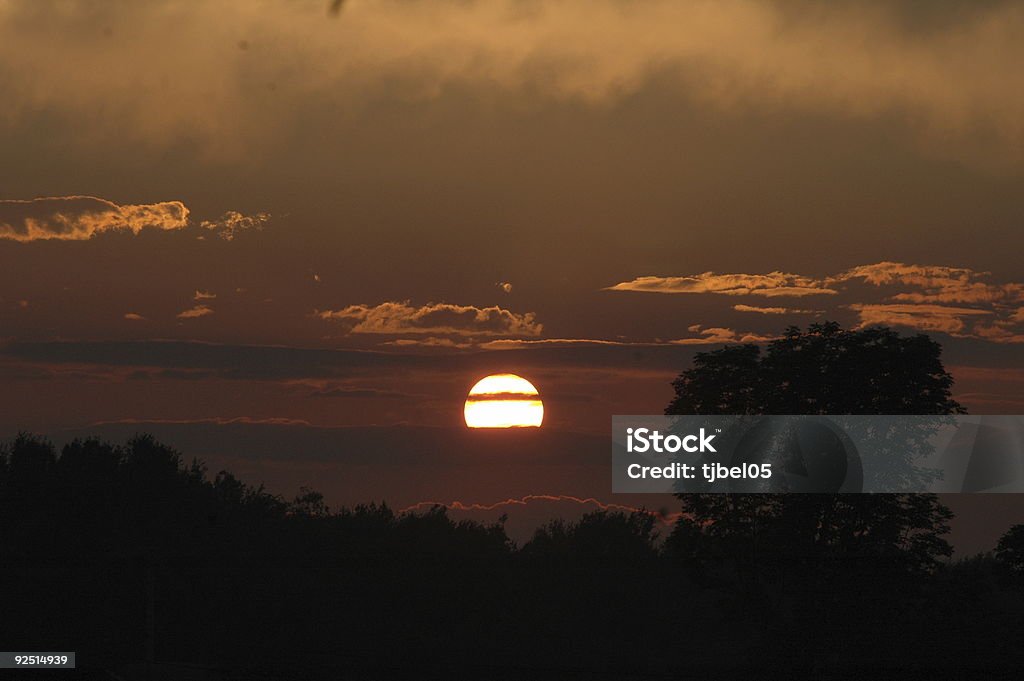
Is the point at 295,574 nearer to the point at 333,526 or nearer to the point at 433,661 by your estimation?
the point at 433,661

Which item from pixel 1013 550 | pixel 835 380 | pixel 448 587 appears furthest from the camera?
pixel 448 587

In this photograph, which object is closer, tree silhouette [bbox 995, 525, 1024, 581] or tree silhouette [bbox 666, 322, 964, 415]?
Answer: tree silhouette [bbox 995, 525, 1024, 581]

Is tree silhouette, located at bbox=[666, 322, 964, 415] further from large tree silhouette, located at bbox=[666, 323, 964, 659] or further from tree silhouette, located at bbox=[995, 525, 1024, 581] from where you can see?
tree silhouette, located at bbox=[995, 525, 1024, 581]

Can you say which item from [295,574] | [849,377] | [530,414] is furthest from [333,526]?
[849,377]

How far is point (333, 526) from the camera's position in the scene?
109 metres

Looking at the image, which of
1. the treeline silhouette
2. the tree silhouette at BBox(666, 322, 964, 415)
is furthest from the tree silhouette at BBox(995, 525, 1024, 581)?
the tree silhouette at BBox(666, 322, 964, 415)

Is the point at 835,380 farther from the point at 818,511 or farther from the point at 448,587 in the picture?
the point at 448,587

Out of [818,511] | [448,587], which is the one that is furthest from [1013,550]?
[448,587]

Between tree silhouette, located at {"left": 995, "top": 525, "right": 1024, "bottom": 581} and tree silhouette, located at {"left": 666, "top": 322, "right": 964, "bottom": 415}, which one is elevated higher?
tree silhouette, located at {"left": 666, "top": 322, "right": 964, "bottom": 415}

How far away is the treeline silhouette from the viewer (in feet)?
195

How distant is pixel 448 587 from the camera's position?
323 feet

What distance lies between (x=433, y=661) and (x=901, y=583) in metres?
40.1

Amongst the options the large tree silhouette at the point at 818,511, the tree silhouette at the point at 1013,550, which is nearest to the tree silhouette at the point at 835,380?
the large tree silhouette at the point at 818,511

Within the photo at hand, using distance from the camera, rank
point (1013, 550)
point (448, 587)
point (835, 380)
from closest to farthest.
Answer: point (1013, 550)
point (835, 380)
point (448, 587)
